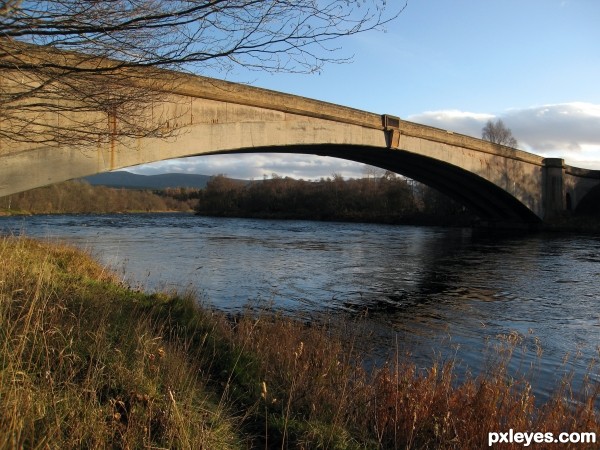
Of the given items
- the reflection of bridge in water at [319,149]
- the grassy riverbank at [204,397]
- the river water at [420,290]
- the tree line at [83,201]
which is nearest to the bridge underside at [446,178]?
the reflection of bridge in water at [319,149]

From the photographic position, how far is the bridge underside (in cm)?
2280

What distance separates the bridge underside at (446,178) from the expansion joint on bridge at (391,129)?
1.92 ft

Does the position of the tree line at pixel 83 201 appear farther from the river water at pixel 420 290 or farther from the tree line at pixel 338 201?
the river water at pixel 420 290

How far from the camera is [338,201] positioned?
210 ft

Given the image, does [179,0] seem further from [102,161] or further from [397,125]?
[397,125]

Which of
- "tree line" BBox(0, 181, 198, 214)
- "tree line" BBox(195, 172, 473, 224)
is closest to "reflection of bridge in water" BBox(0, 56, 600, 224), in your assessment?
"tree line" BBox(195, 172, 473, 224)

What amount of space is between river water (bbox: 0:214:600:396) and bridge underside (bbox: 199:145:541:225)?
15.4 feet

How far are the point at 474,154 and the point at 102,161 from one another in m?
24.9

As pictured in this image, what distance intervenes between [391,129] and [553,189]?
2328cm

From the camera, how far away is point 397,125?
75.2 ft

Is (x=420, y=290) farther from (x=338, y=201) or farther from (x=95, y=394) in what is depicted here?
(x=338, y=201)

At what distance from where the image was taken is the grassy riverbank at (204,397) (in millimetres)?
2721

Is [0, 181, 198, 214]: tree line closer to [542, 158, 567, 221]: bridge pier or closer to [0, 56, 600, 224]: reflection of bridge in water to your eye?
[0, 56, 600, 224]: reflection of bridge in water

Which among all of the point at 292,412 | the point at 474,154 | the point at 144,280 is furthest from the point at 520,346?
the point at 474,154
